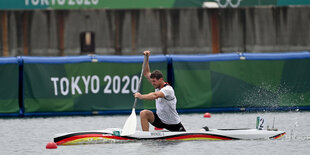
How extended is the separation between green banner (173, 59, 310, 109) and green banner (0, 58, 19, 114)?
4326mm

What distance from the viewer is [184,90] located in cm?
2109

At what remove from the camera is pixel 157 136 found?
48.5 ft

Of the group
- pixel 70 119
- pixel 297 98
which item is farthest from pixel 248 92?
pixel 70 119

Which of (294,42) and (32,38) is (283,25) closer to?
(294,42)

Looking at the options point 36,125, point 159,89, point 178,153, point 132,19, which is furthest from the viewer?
point 132,19

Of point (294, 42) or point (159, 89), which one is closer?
point (159, 89)

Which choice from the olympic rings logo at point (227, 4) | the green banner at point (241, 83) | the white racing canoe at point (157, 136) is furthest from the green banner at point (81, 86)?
the olympic rings logo at point (227, 4)

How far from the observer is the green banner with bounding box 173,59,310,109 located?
21125 millimetres

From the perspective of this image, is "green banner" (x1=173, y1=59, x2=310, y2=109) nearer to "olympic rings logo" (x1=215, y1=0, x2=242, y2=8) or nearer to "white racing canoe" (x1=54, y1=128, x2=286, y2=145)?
"white racing canoe" (x1=54, y1=128, x2=286, y2=145)

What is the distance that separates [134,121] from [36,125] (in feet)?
14.2

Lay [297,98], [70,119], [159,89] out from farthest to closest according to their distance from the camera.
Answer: [297,98] < [70,119] < [159,89]

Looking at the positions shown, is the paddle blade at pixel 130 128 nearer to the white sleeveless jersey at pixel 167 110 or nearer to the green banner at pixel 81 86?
the white sleeveless jersey at pixel 167 110

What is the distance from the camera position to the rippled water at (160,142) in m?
13.6

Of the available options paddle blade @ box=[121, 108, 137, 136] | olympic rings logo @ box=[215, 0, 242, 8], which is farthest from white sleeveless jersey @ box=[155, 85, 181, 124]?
olympic rings logo @ box=[215, 0, 242, 8]
